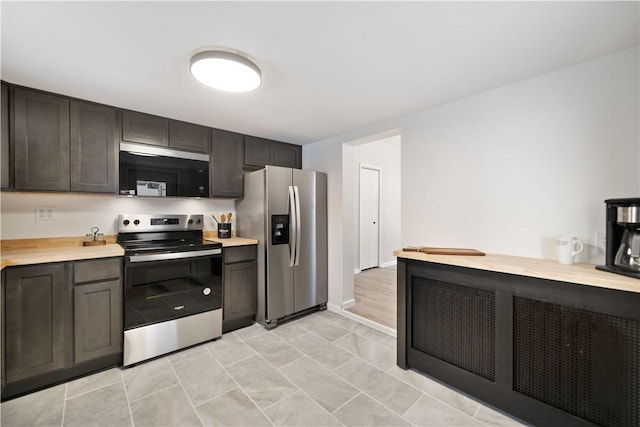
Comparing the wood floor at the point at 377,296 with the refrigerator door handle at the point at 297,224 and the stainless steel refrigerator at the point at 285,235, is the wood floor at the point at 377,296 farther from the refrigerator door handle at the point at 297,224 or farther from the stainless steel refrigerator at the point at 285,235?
the refrigerator door handle at the point at 297,224

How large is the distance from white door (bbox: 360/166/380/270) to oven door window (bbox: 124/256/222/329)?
3.31 metres

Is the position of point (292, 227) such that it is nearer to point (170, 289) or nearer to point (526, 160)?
point (170, 289)

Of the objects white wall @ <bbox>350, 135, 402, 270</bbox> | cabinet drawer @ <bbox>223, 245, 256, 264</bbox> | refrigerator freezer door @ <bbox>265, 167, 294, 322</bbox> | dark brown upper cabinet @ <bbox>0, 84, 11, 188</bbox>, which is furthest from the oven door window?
white wall @ <bbox>350, 135, 402, 270</bbox>

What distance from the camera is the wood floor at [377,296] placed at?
323 cm

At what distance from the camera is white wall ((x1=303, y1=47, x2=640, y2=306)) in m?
1.69

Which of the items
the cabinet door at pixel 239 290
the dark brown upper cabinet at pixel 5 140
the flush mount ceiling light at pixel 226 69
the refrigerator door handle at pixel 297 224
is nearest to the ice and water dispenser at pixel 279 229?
the refrigerator door handle at pixel 297 224

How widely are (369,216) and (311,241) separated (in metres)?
2.54

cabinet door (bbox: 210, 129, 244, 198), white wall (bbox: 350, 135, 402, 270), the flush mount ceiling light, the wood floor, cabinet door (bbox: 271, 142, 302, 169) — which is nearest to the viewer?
the flush mount ceiling light

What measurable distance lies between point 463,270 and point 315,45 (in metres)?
1.79

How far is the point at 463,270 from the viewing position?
1.92 meters

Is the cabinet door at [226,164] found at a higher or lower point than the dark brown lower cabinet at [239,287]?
higher

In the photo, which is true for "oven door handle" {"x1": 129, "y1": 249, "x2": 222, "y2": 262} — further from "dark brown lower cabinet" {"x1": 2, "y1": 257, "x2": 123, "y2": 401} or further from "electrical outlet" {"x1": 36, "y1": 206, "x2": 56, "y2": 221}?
"electrical outlet" {"x1": 36, "y1": 206, "x2": 56, "y2": 221}

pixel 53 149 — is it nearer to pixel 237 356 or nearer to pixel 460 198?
pixel 237 356

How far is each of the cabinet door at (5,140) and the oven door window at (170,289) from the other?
1.06 m
